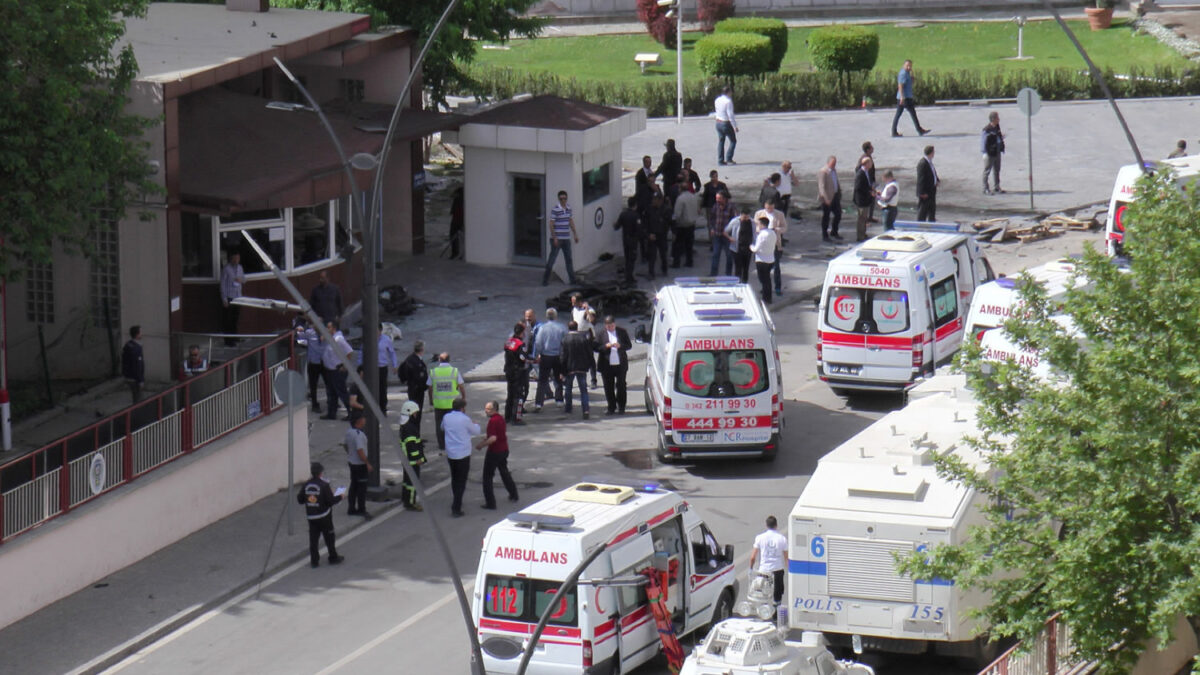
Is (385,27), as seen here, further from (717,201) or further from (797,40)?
(797,40)

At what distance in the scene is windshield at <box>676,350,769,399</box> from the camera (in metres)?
23.6

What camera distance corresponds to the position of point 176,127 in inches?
1035

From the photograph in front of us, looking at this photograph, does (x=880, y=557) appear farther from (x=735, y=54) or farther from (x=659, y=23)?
(x=659, y=23)

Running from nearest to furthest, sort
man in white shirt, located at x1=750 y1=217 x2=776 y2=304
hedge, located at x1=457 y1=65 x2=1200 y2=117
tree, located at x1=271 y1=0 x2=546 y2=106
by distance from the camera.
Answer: man in white shirt, located at x1=750 y1=217 x2=776 y2=304 < tree, located at x1=271 y1=0 x2=546 y2=106 < hedge, located at x1=457 y1=65 x2=1200 y2=117

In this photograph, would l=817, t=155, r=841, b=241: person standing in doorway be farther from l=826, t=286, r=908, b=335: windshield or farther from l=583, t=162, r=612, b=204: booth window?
l=826, t=286, r=908, b=335: windshield

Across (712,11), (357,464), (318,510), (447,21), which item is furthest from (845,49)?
(318,510)

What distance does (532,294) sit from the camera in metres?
33.0

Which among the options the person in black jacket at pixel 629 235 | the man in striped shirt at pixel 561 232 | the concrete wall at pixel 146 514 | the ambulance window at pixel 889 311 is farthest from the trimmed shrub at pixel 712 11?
the concrete wall at pixel 146 514

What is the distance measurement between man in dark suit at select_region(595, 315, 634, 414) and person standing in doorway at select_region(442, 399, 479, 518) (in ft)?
13.8

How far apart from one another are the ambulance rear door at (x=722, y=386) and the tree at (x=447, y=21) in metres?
15.3

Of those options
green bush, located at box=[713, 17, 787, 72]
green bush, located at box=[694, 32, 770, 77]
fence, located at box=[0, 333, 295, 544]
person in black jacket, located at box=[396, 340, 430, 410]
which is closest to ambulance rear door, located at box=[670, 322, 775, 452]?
person in black jacket, located at box=[396, 340, 430, 410]

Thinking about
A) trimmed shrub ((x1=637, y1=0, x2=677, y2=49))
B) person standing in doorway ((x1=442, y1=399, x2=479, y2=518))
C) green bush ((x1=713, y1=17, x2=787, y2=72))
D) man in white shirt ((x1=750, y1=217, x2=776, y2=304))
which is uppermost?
trimmed shrub ((x1=637, y1=0, x2=677, y2=49))

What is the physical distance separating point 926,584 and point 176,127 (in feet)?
46.8

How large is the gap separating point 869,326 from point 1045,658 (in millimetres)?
10043
